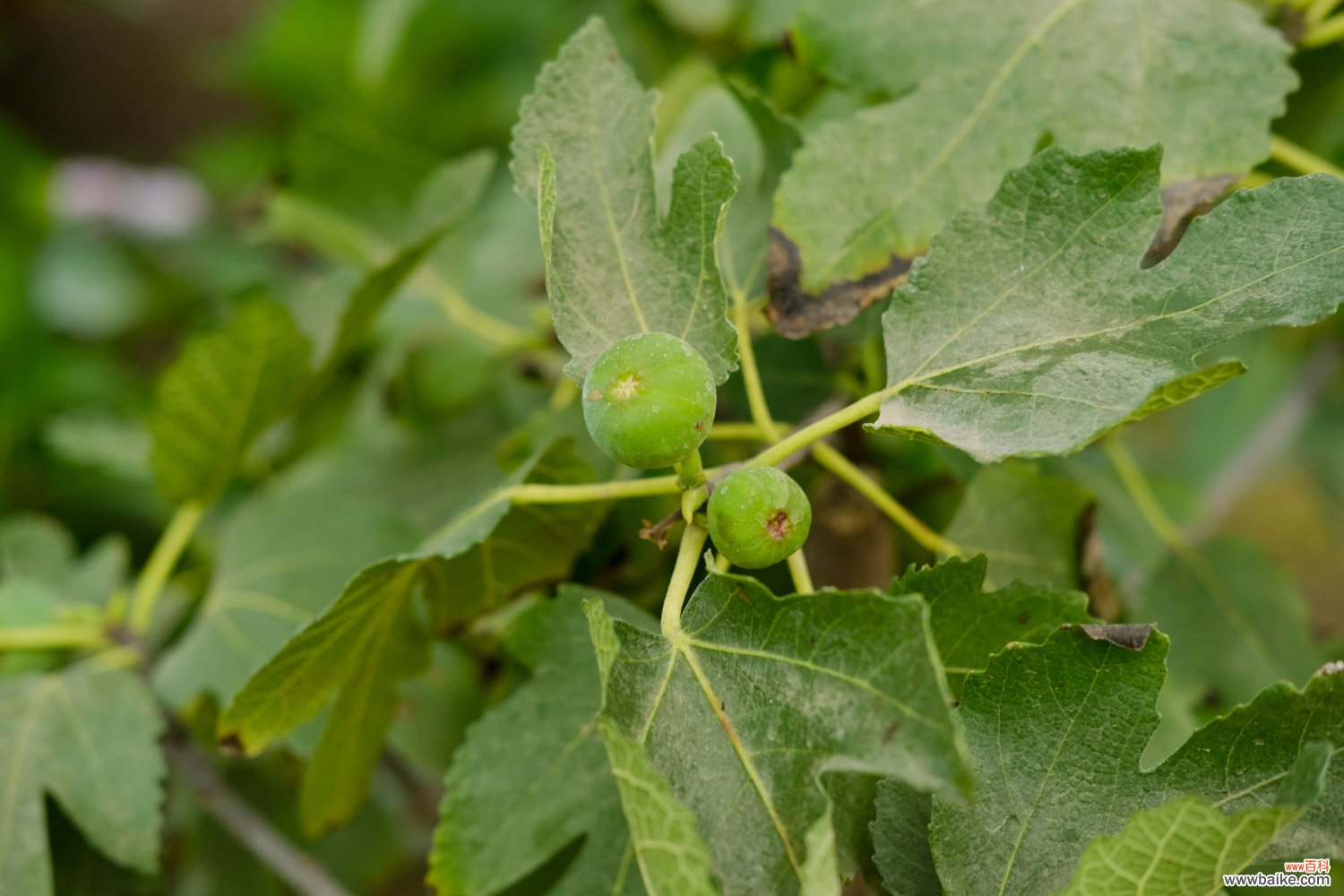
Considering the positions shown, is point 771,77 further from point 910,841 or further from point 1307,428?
point 1307,428

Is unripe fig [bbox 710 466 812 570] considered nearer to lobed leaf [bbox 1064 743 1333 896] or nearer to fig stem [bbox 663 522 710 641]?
fig stem [bbox 663 522 710 641]

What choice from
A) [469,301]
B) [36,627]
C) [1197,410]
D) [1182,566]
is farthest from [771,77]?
[1197,410]

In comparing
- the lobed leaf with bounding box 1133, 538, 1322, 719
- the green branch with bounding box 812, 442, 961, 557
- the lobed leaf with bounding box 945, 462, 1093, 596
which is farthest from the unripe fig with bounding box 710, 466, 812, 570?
the lobed leaf with bounding box 1133, 538, 1322, 719

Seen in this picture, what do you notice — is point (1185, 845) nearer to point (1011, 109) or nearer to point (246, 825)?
point (1011, 109)

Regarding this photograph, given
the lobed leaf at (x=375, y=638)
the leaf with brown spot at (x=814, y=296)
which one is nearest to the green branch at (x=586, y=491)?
the lobed leaf at (x=375, y=638)

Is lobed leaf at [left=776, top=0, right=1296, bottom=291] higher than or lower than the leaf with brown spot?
higher

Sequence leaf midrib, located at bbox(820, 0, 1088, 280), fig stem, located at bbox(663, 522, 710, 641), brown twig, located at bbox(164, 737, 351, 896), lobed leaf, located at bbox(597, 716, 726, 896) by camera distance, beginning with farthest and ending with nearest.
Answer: brown twig, located at bbox(164, 737, 351, 896)
leaf midrib, located at bbox(820, 0, 1088, 280)
fig stem, located at bbox(663, 522, 710, 641)
lobed leaf, located at bbox(597, 716, 726, 896)
